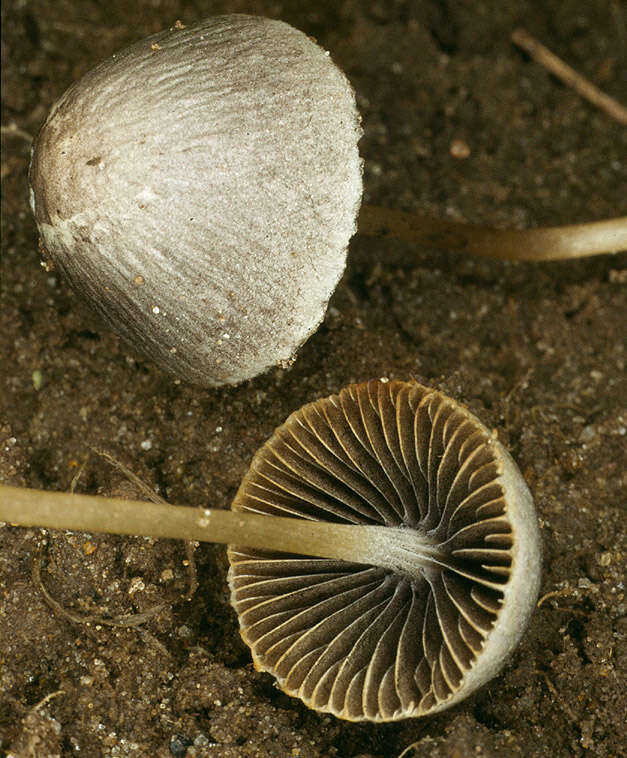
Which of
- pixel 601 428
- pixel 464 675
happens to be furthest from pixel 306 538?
pixel 601 428

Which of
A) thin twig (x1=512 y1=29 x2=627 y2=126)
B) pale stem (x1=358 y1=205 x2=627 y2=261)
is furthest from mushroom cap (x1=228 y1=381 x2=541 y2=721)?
thin twig (x1=512 y1=29 x2=627 y2=126)

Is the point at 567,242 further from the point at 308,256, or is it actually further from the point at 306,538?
the point at 306,538

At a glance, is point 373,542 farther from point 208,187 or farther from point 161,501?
point 208,187

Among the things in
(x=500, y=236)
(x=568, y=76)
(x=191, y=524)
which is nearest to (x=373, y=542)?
(x=191, y=524)

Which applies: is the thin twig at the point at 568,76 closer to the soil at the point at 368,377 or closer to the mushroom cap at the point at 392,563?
the soil at the point at 368,377

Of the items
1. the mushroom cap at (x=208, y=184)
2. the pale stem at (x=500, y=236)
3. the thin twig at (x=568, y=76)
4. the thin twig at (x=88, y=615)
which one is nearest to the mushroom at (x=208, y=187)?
the mushroom cap at (x=208, y=184)

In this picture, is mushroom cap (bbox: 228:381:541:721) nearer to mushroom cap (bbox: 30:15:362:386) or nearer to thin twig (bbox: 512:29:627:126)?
mushroom cap (bbox: 30:15:362:386)
